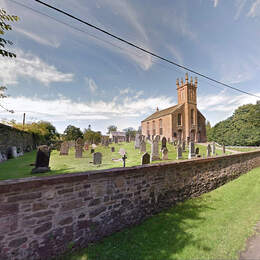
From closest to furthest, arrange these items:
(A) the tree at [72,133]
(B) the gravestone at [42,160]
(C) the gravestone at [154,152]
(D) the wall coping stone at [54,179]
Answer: (D) the wall coping stone at [54,179] < (B) the gravestone at [42,160] < (C) the gravestone at [154,152] < (A) the tree at [72,133]

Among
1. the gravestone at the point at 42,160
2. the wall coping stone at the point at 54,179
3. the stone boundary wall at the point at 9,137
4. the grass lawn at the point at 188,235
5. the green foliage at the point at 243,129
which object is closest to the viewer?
the wall coping stone at the point at 54,179

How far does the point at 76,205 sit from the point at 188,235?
2740 mm

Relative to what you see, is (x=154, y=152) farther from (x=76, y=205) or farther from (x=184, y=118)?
(x=184, y=118)

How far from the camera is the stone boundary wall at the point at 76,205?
2299 millimetres

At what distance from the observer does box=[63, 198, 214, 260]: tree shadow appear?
263 centimetres

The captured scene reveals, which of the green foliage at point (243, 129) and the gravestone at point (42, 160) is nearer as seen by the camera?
the gravestone at point (42, 160)

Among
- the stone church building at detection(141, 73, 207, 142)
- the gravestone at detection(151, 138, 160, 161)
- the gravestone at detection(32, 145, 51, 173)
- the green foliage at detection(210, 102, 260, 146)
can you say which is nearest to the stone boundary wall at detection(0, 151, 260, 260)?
the gravestone at detection(32, 145, 51, 173)

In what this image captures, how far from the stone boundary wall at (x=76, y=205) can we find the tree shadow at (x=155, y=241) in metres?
0.20

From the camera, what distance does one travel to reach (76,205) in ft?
9.29

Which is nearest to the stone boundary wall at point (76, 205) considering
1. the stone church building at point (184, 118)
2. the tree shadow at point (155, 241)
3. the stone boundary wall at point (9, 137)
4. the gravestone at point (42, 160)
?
the tree shadow at point (155, 241)

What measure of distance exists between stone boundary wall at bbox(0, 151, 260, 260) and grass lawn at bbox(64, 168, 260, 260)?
0.97 ft

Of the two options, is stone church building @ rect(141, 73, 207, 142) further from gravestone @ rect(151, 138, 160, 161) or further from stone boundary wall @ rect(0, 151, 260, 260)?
stone boundary wall @ rect(0, 151, 260, 260)

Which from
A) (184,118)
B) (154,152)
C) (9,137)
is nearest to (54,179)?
(154,152)

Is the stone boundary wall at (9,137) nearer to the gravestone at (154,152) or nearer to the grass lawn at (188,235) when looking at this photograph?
the gravestone at (154,152)
